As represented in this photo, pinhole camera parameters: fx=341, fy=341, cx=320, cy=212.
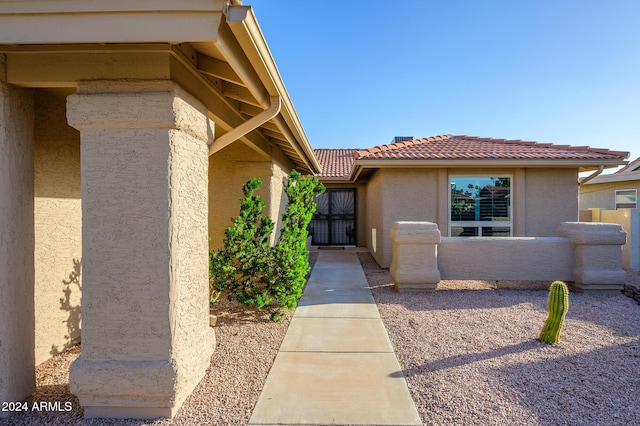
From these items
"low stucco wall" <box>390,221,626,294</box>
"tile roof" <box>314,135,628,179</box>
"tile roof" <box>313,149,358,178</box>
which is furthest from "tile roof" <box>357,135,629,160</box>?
"tile roof" <box>313,149,358,178</box>

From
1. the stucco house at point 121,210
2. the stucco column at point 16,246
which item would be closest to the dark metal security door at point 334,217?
the stucco house at point 121,210

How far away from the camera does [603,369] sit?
147 inches

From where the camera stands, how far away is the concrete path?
2.87 metres

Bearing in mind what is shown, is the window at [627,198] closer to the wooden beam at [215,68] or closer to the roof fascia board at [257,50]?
the roof fascia board at [257,50]

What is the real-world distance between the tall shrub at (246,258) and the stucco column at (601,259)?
6.29 m

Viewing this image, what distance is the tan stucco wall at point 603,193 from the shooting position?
571 inches

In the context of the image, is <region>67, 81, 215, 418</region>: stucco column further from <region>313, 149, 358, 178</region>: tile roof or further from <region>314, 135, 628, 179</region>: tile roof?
<region>313, 149, 358, 178</region>: tile roof

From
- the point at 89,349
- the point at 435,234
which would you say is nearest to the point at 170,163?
the point at 89,349

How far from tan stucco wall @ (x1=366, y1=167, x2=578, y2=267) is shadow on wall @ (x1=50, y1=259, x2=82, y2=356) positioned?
6.98 m

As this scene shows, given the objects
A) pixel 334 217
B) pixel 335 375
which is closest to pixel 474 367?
pixel 335 375

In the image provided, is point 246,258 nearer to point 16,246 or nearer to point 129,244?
point 129,244

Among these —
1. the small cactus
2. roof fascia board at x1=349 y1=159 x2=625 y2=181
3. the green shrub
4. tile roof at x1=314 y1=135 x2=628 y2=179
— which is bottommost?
the small cactus

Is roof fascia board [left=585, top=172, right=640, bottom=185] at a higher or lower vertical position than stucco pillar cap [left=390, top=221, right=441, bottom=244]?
higher

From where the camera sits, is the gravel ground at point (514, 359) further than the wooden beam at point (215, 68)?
No
